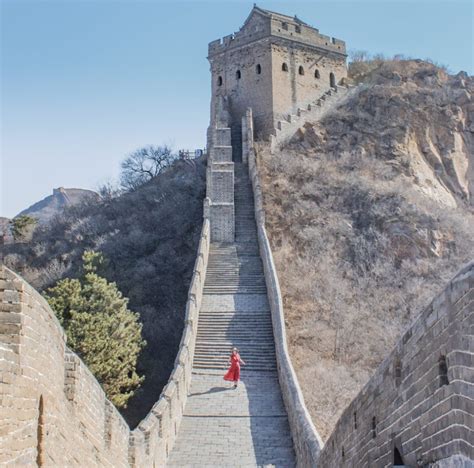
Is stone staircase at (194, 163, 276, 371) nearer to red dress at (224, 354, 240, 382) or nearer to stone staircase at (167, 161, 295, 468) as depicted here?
stone staircase at (167, 161, 295, 468)

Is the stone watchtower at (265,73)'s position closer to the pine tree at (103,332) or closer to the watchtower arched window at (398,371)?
the pine tree at (103,332)

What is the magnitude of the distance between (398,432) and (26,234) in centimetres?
3230

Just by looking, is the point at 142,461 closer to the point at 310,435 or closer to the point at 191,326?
the point at 310,435

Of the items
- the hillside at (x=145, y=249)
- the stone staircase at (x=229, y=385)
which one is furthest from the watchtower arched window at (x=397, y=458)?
the hillside at (x=145, y=249)

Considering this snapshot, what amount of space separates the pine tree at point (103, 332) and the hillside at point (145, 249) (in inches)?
41.2

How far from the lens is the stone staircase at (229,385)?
12.4 metres

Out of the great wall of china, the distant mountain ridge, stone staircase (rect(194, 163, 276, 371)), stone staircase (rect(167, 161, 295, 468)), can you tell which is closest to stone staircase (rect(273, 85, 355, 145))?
stone staircase (rect(194, 163, 276, 371))

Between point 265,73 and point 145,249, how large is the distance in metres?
12.9

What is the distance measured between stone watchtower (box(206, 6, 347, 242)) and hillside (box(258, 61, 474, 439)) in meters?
2.27

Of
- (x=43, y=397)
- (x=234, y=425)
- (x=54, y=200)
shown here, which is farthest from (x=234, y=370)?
(x=54, y=200)

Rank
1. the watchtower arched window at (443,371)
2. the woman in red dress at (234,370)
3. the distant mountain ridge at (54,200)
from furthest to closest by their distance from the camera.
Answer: the distant mountain ridge at (54,200), the woman in red dress at (234,370), the watchtower arched window at (443,371)

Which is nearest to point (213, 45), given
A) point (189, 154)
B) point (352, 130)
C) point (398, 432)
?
point (189, 154)

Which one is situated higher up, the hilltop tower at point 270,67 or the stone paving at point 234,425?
the hilltop tower at point 270,67

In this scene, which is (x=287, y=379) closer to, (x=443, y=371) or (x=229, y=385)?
(x=229, y=385)
